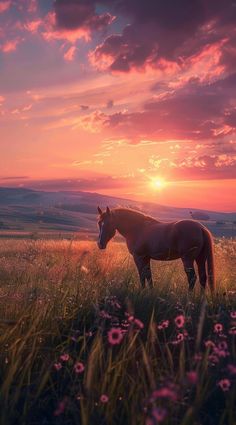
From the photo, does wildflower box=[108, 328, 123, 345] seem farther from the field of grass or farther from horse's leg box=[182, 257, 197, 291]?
horse's leg box=[182, 257, 197, 291]

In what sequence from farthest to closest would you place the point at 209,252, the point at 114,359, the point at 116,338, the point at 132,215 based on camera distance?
the point at 132,215
the point at 209,252
the point at 114,359
the point at 116,338

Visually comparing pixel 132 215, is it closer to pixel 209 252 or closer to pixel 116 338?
pixel 209 252

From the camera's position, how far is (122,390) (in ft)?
12.8

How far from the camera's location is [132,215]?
11.6m

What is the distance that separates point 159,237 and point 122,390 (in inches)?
268

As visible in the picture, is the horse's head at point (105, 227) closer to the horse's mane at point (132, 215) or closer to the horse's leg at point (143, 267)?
the horse's mane at point (132, 215)

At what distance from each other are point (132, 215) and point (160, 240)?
4.66 feet

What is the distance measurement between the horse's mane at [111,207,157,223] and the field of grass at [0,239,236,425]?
3.77 metres

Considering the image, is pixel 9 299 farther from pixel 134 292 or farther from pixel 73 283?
pixel 134 292

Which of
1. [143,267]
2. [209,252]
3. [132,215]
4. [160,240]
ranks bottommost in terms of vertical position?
[143,267]

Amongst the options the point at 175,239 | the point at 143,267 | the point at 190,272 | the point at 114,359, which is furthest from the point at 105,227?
the point at 114,359

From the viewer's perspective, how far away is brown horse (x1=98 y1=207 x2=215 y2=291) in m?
10.1

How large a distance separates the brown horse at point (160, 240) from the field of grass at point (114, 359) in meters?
2.55

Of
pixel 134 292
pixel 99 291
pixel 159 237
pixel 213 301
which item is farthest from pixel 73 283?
pixel 159 237
